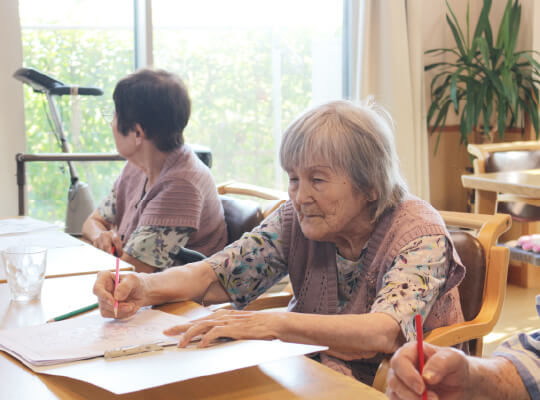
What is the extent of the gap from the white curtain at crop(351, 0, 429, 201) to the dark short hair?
2.12 metres

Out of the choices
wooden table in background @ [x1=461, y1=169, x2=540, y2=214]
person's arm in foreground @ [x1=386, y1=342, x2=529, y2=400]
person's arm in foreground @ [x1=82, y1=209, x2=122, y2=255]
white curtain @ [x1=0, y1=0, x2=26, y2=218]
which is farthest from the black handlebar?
person's arm in foreground @ [x1=386, y1=342, x2=529, y2=400]

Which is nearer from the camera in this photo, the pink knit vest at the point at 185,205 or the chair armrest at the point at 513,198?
the pink knit vest at the point at 185,205

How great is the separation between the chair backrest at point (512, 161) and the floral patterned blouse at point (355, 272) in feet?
6.42

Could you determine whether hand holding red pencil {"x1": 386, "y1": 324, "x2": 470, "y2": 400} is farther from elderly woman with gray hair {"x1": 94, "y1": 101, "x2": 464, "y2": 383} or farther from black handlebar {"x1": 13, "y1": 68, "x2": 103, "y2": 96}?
black handlebar {"x1": 13, "y1": 68, "x2": 103, "y2": 96}

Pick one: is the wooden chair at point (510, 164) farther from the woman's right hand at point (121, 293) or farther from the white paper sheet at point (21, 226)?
the woman's right hand at point (121, 293)

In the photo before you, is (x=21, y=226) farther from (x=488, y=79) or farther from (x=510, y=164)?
(x=488, y=79)

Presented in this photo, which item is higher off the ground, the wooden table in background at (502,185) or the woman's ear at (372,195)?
the woman's ear at (372,195)

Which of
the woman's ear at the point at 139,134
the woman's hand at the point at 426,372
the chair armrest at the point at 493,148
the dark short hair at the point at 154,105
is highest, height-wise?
the dark short hair at the point at 154,105

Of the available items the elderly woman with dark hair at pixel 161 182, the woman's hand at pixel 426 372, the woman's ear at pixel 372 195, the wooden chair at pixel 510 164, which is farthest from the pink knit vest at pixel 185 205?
the wooden chair at pixel 510 164

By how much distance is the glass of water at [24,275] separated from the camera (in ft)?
4.54

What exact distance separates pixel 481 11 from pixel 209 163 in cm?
235

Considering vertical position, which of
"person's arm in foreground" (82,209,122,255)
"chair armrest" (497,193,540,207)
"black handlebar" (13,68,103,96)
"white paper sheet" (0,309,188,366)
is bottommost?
"chair armrest" (497,193,540,207)

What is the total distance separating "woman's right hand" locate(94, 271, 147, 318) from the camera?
1256 millimetres

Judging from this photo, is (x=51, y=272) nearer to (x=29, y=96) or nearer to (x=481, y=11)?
(x=29, y=96)
